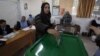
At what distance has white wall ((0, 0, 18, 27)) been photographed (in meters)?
4.85

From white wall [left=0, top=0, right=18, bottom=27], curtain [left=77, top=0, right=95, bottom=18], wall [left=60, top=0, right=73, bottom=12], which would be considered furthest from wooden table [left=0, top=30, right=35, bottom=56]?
curtain [left=77, top=0, right=95, bottom=18]

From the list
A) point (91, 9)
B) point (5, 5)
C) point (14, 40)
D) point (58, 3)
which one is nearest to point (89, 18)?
point (91, 9)

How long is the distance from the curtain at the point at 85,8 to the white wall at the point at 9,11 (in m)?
2.82

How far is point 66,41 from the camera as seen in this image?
155 cm

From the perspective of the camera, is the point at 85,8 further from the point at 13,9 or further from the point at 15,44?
the point at 15,44

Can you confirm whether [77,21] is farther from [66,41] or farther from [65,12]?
[66,41]

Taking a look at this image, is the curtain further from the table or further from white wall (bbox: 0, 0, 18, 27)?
the table

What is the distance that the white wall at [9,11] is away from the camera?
15.9 feet

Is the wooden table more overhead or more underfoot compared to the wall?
more underfoot

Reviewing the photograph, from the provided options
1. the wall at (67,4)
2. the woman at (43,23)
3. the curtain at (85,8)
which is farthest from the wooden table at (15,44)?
the curtain at (85,8)

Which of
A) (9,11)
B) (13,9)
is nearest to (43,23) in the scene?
(9,11)

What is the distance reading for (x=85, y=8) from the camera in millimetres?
6230

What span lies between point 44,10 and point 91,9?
188 inches

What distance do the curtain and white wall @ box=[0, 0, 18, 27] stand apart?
282cm
